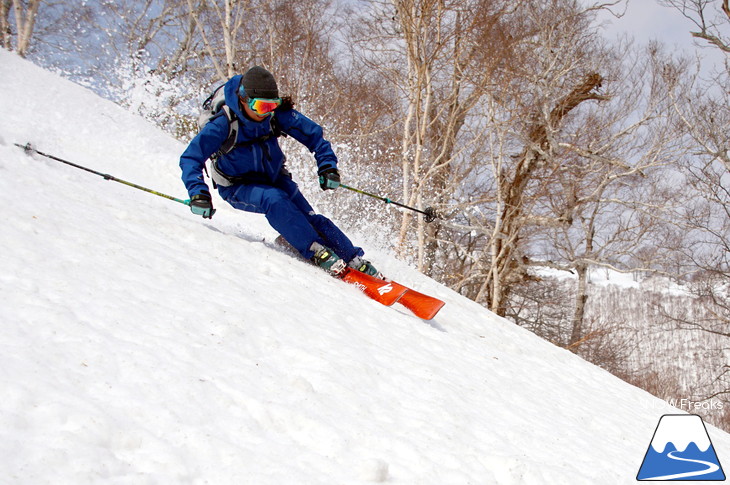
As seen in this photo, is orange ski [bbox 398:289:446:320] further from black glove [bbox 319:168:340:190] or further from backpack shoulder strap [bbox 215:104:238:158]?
backpack shoulder strap [bbox 215:104:238:158]

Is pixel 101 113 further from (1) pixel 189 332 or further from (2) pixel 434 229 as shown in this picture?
(2) pixel 434 229

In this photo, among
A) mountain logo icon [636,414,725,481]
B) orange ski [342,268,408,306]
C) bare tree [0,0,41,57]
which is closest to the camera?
mountain logo icon [636,414,725,481]

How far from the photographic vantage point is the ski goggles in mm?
4543

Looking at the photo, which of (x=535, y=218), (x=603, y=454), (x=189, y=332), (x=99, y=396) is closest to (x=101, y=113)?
(x=189, y=332)

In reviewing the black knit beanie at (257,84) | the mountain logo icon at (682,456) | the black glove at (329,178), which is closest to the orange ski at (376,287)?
the black glove at (329,178)

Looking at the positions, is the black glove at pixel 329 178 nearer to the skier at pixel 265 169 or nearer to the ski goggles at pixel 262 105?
the skier at pixel 265 169

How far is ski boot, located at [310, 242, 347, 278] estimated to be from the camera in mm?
4977

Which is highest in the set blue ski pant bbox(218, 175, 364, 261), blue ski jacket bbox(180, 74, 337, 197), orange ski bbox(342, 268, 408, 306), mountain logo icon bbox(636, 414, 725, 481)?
blue ski jacket bbox(180, 74, 337, 197)

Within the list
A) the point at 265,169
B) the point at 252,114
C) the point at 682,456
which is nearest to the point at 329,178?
the point at 265,169

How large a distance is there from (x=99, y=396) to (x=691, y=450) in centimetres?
338

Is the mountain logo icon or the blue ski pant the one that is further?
the blue ski pant

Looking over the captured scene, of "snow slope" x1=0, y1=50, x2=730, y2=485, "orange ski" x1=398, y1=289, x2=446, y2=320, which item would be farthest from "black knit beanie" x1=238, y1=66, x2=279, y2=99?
"orange ski" x1=398, y1=289, x2=446, y2=320

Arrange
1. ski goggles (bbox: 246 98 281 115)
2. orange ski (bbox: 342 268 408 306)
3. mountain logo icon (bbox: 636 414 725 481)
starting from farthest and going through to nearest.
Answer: orange ski (bbox: 342 268 408 306) → ski goggles (bbox: 246 98 281 115) → mountain logo icon (bbox: 636 414 725 481)

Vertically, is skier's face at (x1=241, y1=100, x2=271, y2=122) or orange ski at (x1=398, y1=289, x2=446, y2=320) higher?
skier's face at (x1=241, y1=100, x2=271, y2=122)
